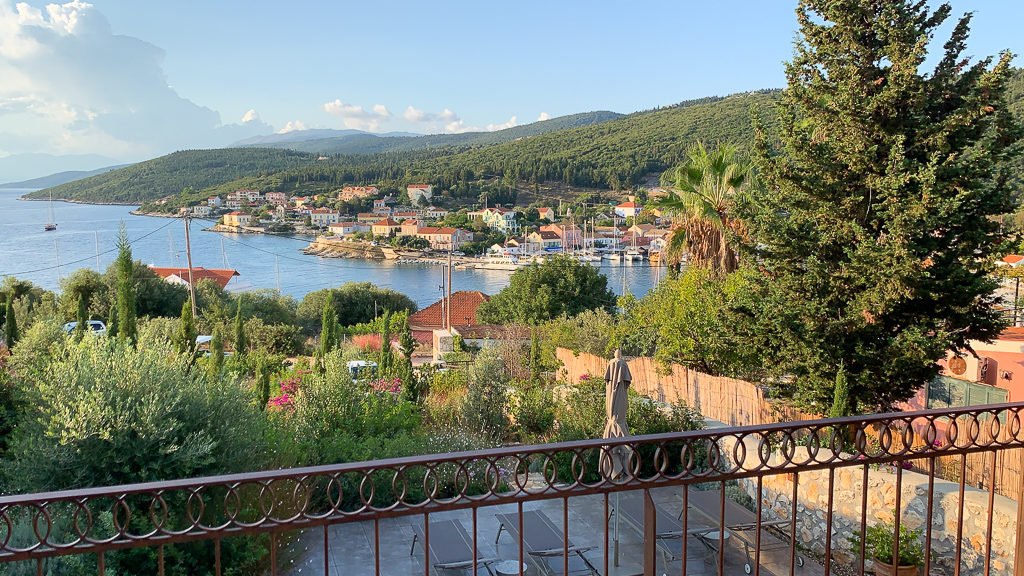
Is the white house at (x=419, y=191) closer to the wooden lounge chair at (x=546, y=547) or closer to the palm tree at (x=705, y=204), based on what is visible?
the palm tree at (x=705, y=204)

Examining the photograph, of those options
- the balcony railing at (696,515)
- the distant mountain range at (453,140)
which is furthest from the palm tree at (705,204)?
the distant mountain range at (453,140)

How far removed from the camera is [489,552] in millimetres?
6305

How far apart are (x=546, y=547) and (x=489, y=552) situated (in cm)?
64

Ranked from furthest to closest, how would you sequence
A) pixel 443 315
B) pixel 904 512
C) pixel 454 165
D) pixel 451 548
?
1. pixel 454 165
2. pixel 443 315
3. pixel 904 512
4. pixel 451 548

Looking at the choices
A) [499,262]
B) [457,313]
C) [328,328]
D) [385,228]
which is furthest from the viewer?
[385,228]

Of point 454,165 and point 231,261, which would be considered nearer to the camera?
point 231,261

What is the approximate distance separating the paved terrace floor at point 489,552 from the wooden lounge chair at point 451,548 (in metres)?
0.15

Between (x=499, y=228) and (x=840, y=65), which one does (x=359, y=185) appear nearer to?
(x=499, y=228)

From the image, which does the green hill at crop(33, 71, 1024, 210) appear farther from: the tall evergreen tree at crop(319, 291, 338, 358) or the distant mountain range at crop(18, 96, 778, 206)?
the tall evergreen tree at crop(319, 291, 338, 358)

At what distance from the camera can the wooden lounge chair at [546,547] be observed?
571cm

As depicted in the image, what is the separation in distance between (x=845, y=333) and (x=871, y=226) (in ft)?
4.41

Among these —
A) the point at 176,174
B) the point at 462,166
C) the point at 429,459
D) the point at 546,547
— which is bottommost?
the point at 546,547

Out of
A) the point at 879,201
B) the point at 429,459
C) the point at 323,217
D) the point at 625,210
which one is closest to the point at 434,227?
the point at 323,217

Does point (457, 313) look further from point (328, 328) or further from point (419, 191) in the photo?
point (419, 191)
